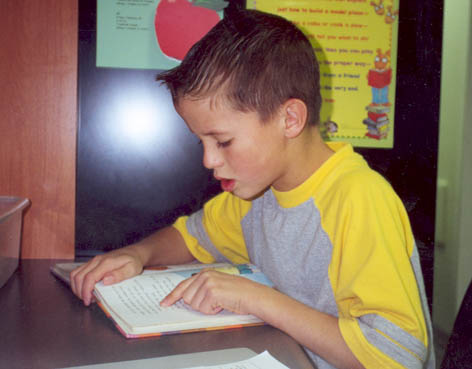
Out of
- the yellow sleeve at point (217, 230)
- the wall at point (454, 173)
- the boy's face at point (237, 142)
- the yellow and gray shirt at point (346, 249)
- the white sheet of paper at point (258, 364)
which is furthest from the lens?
the wall at point (454, 173)

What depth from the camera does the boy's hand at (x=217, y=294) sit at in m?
0.62

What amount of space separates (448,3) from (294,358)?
0.87 metres

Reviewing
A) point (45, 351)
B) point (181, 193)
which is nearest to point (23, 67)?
point (181, 193)

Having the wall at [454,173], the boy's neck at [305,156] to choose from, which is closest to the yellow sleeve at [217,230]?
the boy's neck at [305,156]

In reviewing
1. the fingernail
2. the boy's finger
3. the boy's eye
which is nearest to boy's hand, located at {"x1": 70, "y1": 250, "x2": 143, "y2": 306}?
the fingernail

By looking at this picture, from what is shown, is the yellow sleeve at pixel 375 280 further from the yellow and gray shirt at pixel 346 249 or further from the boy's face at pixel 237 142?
the boy's face at pixel 237 142

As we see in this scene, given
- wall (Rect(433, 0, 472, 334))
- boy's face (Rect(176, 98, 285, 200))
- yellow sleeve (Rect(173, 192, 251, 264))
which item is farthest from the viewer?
wall (Rect(433, 0, 472, 334))

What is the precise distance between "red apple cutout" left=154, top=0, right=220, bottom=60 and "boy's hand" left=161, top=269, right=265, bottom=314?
0.54m

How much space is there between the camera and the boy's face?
691 mm

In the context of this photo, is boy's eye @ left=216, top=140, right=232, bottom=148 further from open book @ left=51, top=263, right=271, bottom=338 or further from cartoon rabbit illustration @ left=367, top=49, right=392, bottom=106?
cartoon rabbit illustration @ left=367, top=49, right=392, bottom=106

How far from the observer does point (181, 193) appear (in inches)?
40.3

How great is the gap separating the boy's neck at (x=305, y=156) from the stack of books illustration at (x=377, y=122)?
10.8 inches

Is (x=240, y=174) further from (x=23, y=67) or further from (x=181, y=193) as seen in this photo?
(x=23, y=67)

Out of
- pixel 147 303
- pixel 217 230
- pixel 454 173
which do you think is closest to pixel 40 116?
pixel 217 230
